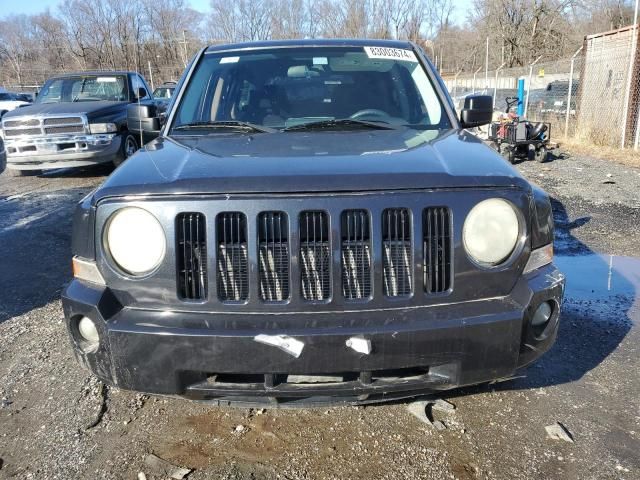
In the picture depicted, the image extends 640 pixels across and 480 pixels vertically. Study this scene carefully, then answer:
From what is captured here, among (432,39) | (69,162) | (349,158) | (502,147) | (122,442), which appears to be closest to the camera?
(349,158)

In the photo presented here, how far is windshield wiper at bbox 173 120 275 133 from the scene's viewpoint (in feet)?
10.1

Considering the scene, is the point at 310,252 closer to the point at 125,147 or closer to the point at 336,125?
the point at 336,125

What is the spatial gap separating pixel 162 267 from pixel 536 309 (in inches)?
60.1

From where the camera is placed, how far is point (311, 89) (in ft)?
11.5

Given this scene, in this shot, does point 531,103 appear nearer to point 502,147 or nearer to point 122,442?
point 502,147

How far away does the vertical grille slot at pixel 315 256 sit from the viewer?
2.07 m

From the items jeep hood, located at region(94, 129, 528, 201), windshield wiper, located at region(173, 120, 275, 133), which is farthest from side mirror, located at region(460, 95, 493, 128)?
windshield wiper, located at region(173, 120, 275, 133)

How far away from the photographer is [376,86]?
3.57 m

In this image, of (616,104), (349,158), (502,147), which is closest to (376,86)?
(349,158)

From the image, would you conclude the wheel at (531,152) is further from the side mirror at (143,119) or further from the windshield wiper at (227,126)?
the windshield wiper at (227,126)

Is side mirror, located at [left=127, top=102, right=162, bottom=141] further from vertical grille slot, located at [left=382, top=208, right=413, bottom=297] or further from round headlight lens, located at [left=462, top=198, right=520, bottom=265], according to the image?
round headlight lens, located at [left=462, top=198, right=520, bottom=265]

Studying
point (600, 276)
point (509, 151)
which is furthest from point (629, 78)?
point (600, 276)

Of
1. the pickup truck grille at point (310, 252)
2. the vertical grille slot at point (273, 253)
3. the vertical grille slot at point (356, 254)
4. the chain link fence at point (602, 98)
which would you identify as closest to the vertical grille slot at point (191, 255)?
the pickup truck grille at point (310, 252)

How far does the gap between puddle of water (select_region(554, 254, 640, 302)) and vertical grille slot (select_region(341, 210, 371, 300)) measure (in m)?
2.76
